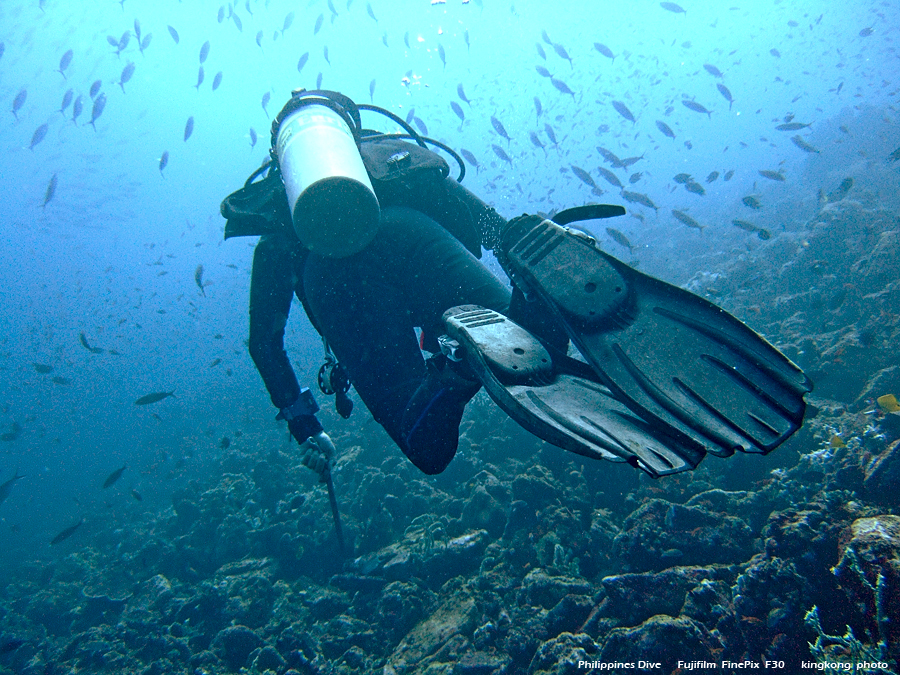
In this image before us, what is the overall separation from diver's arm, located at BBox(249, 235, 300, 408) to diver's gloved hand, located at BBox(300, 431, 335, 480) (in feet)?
1.24

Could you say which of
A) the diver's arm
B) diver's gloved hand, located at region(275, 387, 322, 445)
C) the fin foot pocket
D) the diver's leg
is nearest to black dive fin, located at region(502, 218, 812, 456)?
the fin foot pocket

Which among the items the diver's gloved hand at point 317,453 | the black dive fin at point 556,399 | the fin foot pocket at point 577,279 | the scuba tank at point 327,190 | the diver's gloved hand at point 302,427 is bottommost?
the diver's gloved hand at point 317,453

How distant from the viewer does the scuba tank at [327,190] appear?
7.16 ft

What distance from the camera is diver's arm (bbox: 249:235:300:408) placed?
2.81 metres

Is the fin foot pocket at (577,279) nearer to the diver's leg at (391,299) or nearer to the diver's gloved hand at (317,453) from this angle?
the diver's leg at (391,299)

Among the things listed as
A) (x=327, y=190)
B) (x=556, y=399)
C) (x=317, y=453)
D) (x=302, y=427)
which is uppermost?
(x=327, y=190)

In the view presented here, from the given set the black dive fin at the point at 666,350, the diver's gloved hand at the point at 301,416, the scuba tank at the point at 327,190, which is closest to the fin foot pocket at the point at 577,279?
the black dive fin at the point at 666,350

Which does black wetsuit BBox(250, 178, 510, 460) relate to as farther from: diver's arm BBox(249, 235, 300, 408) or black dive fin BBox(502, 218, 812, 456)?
black dive fin BBox(502, 218, 812, 456)

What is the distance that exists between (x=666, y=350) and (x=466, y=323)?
96 centimetres

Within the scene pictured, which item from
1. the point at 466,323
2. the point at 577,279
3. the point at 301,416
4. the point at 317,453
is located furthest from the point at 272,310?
the point at 577,279

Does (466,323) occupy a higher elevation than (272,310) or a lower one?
lower

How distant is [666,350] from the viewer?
1.85m

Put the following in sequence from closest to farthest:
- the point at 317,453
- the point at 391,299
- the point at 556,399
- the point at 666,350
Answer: the point at 556,399, the point at 666,350, the point at 391,299, the point at 317,453

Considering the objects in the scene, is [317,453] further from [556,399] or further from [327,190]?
[556,399]
